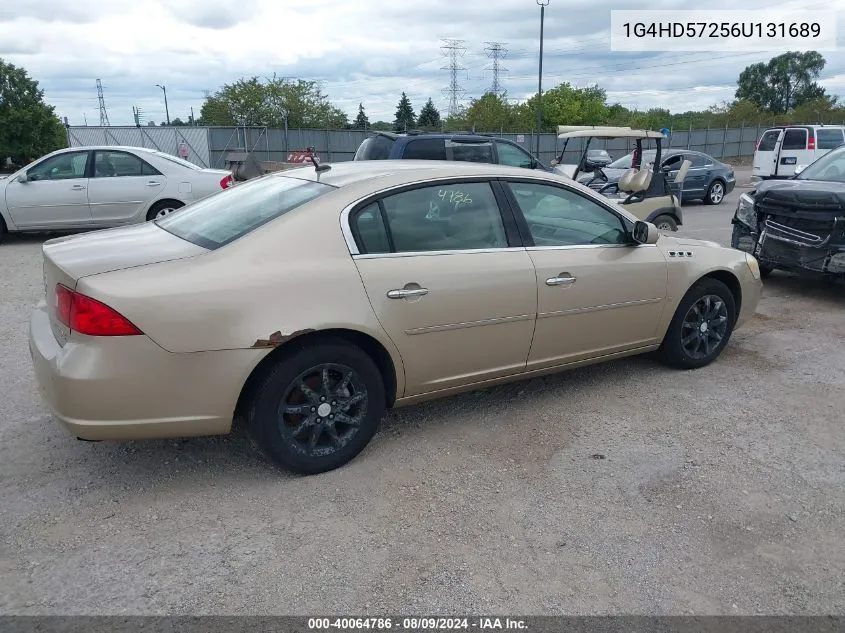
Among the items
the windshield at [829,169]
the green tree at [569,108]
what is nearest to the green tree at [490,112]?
the green tree at [569,108]

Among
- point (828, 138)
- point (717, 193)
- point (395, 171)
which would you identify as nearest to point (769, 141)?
point (828, 138)

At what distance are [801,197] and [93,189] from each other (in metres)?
9.46

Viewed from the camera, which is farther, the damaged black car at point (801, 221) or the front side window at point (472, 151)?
the front side window at point (472, 151)

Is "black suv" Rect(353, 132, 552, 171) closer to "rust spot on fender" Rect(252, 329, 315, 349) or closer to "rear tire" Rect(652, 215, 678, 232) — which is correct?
"rear tire" Rect(652, 215, 678, 232)

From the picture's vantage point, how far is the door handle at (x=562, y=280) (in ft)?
12.8

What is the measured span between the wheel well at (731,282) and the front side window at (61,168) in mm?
9219

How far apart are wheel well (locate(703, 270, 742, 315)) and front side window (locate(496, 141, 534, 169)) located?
19.7 ft

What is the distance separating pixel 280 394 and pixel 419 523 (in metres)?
0.88

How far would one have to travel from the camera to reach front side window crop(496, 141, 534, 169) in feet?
34.8

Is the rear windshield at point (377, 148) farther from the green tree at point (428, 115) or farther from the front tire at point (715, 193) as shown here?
the green tree at point (428, 115)

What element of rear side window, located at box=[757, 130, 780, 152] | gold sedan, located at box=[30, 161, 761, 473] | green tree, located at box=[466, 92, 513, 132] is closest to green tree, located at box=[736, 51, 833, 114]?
green tree, located at box=[466, 92, 513, 132]

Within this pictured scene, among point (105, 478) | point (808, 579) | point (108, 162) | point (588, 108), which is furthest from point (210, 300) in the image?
point (588, 108)

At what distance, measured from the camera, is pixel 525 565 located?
9.00ft

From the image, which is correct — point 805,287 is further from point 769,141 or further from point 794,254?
point 769,141
